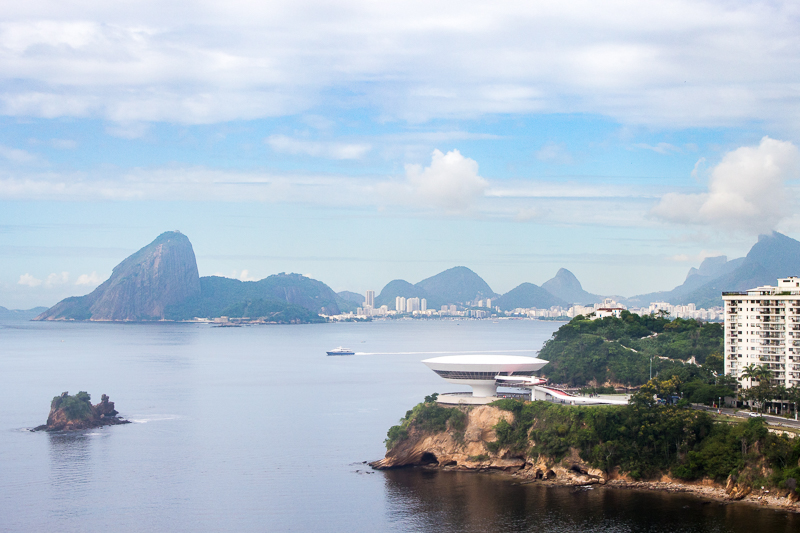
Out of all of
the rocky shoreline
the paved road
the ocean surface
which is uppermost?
the paved road

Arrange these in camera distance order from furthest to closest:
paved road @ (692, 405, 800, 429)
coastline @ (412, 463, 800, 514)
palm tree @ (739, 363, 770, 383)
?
palm tree @ (739, 363, 770, 383) → paved road @ (692, 405, 800, 429) → coastline @ (412, 463, 800, 514)

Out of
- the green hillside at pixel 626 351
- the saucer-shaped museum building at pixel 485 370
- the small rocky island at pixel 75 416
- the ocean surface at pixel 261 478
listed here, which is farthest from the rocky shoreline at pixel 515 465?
the small rocky island at pixel 75 416

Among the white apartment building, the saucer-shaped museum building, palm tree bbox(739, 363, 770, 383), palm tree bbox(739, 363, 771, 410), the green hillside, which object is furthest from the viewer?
the green hillside

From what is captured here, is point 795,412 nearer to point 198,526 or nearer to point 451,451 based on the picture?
point 451,451

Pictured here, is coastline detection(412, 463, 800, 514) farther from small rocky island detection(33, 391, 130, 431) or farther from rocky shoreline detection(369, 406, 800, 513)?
small rocky island detection(33, 391, 130, 431)

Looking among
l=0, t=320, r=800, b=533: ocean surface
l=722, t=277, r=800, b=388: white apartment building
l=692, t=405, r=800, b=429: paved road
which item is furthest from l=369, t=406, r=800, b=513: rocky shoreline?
l=722, t=277, r=800, b=388: white apartment building

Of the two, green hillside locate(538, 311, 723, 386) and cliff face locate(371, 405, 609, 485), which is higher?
green hillside locate(538, 311, 723, 386)

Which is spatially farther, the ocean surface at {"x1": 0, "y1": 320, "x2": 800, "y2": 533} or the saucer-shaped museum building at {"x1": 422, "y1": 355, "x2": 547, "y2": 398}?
the saucer-shaped museum building at {"x1": 422, "y1": 355, "x2": 547, "y2": 398}

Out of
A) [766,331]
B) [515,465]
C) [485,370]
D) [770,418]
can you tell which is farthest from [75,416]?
[766,331]
